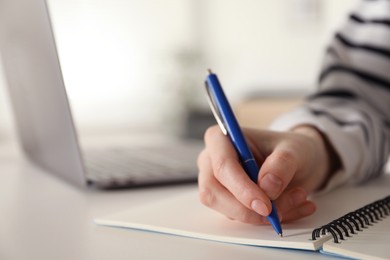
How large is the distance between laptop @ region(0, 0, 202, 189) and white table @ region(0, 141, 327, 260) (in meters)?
0.03

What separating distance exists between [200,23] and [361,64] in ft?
6.52

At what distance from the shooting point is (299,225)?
43 cm

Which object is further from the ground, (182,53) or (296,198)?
(296,198)

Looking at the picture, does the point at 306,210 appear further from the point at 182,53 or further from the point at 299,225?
the point at 182,53

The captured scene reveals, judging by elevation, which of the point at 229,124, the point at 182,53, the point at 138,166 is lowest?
the point at 182,53

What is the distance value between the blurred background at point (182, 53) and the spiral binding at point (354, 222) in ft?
5.96

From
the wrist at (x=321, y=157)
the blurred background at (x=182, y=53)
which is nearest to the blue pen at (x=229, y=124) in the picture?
the wrist at (x=321, y=157)

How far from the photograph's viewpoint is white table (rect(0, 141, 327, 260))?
0.39m

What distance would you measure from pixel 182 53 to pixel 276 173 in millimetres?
2161

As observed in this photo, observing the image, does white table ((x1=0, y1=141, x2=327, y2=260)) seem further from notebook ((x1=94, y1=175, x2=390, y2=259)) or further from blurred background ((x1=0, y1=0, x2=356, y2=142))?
blurred background ((x1=0, y1=0, x2=356, y2=142))

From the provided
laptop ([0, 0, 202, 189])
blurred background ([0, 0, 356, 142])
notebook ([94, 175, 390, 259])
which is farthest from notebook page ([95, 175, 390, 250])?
blurred background ([0, 0, 356, 142])

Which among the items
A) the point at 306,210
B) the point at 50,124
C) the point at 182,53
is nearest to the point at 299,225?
the point at 306,210

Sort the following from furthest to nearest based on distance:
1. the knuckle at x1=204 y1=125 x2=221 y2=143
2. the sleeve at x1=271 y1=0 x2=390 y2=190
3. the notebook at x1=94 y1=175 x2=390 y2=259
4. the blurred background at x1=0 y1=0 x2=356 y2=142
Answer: the blurred background at x1=0 y1=0 x2=356 y2=142, the sleeve at x1=271 y1=0 x2=390 y2=190, the knuckle at x1=204 y1=125 x2=221 y2=143, the notebook at x1=94 y1=175 x2=390 y2=259

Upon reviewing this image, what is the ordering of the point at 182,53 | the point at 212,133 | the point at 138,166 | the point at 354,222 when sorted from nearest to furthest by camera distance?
the point at 354,222 < the point at 212,133 < the point at 138,166 < the point at 182,53
